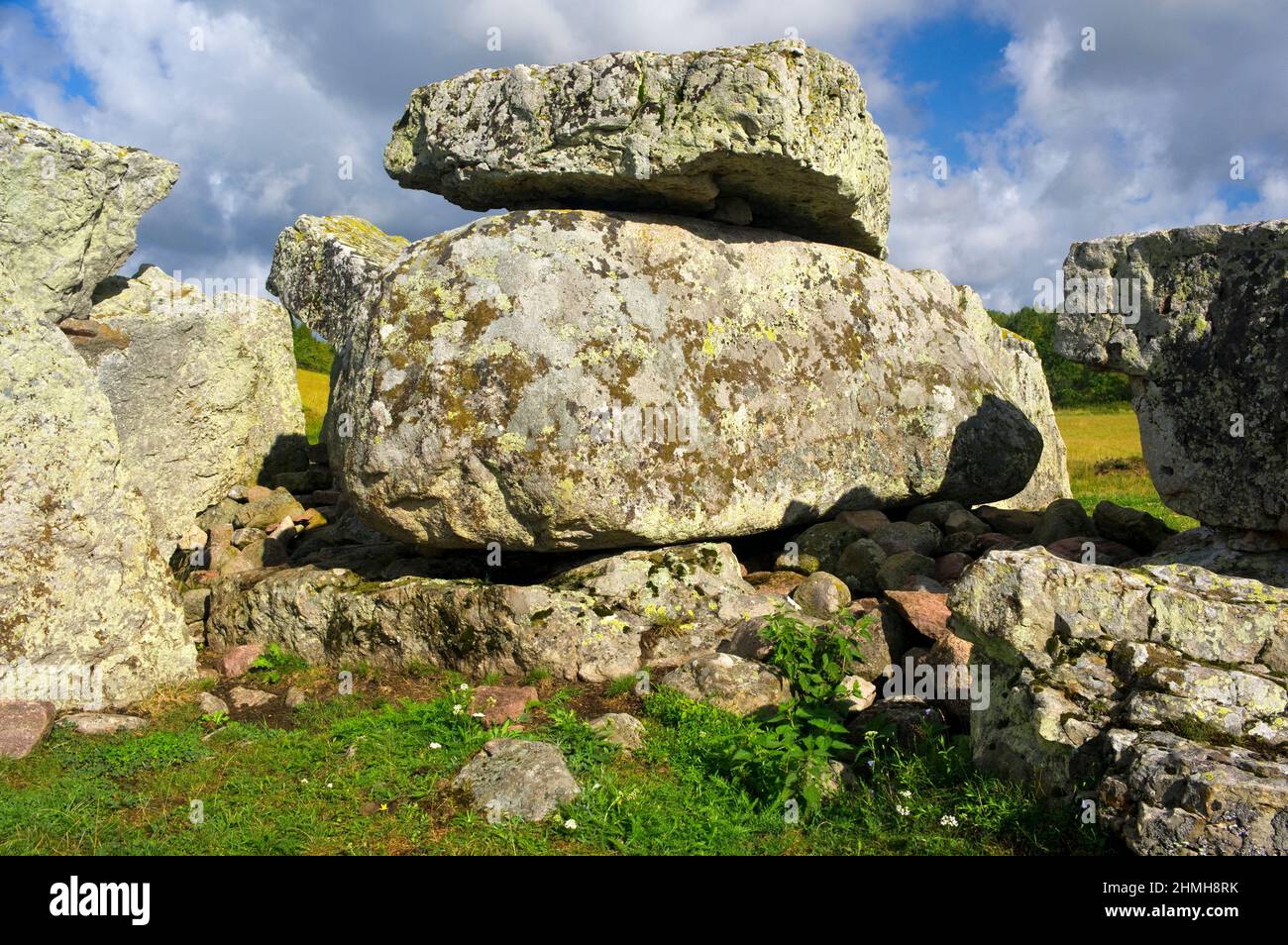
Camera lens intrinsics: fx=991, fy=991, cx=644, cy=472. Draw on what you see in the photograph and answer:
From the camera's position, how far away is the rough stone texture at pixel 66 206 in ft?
35.7

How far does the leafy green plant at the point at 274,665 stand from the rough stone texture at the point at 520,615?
108mm

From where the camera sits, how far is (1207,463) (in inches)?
309

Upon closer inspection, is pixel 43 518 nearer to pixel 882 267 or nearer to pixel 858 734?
pixel 858 734

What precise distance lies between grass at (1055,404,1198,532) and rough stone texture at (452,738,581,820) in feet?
19.9

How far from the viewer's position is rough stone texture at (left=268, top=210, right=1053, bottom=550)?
27.1 feet

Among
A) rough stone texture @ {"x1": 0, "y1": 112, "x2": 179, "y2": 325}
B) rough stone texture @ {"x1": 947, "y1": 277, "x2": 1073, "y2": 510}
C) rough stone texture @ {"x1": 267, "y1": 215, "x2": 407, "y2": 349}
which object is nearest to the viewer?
rough stone texture @ {"x1": 0, "y1": 112, "x2": 179, "y2": 325}

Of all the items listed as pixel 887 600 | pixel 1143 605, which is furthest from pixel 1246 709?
pixel 887 600

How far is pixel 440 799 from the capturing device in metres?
5.82

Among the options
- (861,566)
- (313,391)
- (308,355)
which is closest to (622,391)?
(861,566)

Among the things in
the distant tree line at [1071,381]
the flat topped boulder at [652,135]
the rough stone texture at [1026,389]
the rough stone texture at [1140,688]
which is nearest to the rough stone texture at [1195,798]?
the rough stone texture at [1140,688]

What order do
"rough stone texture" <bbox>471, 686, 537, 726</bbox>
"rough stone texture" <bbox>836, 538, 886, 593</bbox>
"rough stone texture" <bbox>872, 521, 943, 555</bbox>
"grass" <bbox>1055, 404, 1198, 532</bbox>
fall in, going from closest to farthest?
"rough stone texture" <bbox>471, 686, 537, 726</bbox> → "rough stone texture" <bbox>836, 538, 886, 593</bbox> → "rough stone texture" <bbox>872, 521, 943, 555</bbox> → "grass" <bbox>1055, 404, 1198, 532</bbox>

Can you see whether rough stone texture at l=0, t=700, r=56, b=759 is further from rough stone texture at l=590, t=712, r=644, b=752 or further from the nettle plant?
the nettle plant

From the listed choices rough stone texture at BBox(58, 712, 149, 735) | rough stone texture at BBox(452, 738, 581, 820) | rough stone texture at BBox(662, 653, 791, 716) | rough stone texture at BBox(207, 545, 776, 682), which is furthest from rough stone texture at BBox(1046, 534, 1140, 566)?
rough stone texture at BBox(58, 712, 149, 735)

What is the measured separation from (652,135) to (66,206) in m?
7.21
